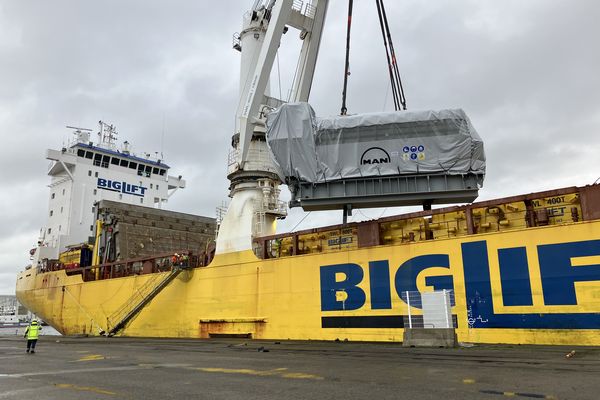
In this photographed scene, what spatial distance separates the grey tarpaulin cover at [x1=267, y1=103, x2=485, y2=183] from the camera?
16.6 metres

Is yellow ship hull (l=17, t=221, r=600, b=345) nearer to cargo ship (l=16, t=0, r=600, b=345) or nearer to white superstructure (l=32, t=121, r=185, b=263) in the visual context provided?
cargo ship (l=16, t=0, r=600, b=345)

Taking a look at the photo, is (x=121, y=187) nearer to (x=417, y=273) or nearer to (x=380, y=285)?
(x=380, y=285)

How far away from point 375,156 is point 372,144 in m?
0.51

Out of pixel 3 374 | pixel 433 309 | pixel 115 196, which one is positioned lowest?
pixel 3 374

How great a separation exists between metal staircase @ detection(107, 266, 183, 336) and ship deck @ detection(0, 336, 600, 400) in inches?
415

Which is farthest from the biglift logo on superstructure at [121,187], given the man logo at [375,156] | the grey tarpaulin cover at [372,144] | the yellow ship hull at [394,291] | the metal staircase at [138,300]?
the man logo at [375,156]

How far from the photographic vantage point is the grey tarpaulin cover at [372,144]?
54.5 feet

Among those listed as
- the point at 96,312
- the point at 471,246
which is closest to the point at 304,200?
the point at 471,246

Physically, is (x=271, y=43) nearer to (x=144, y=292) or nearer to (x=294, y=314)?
(x=294, y=314)

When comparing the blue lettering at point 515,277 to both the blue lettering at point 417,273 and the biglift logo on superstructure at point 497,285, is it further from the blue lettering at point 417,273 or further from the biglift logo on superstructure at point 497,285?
the blue lettering at point 417,273

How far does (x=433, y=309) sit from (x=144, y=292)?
17.0 metres

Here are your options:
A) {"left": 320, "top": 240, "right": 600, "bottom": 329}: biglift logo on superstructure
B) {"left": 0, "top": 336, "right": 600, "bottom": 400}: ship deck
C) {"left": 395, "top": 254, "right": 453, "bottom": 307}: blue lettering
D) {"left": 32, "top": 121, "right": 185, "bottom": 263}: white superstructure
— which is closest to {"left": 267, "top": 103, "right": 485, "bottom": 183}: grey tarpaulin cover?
{"left": 395, "top": 254, "right": 453, "bottom": 307}: blue lettering

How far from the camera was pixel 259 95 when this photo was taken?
803 inches

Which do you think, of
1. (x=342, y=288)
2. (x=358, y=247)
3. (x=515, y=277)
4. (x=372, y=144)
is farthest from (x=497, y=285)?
(x=372, y=144)
